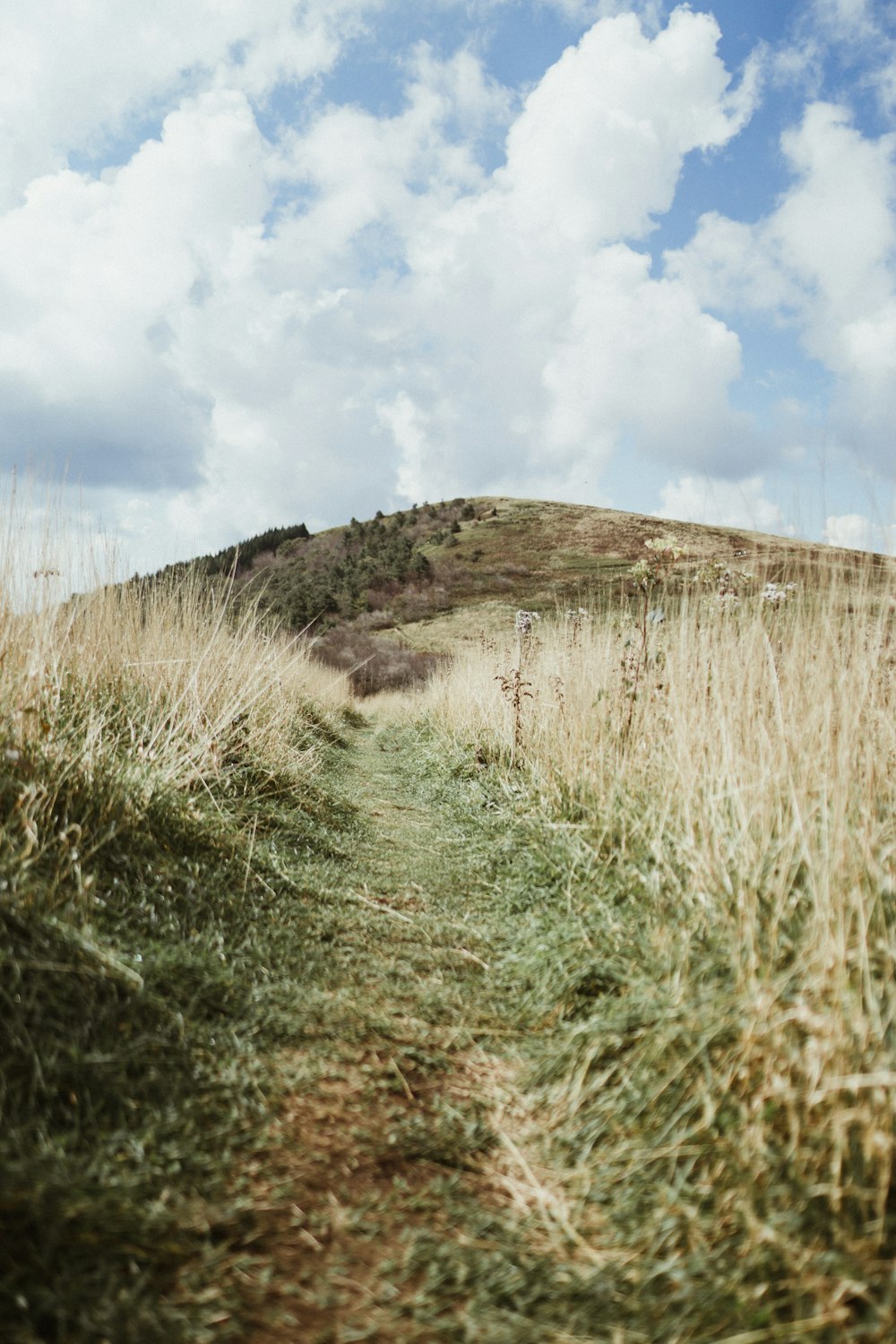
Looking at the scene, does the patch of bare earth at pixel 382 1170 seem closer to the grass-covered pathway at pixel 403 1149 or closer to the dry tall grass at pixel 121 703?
the grass-covered pathway at pixel 403 1149

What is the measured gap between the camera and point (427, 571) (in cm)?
3206

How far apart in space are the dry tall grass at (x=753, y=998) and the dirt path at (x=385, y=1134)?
0.24 metres

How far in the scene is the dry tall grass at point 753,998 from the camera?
4.01 feet

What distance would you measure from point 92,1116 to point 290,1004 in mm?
735

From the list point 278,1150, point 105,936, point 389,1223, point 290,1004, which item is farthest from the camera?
point 290,1004

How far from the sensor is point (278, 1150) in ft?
5.26

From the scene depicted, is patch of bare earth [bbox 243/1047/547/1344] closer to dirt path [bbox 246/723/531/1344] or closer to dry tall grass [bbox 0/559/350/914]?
dirt path [bbox 246/723/531/1344]

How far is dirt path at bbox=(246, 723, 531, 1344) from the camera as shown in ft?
4.14

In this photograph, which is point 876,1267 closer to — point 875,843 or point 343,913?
point 875,843

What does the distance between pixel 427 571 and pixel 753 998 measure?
31.0 meters

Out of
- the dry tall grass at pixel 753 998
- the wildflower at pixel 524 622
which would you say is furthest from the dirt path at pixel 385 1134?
the wildflower at pixel 524 622

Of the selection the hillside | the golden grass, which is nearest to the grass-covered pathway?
the golden grass

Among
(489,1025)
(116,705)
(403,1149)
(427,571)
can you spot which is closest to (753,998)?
(403,1149)

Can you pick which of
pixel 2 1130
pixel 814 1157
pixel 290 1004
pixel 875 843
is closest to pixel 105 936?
pixel 290 1004
